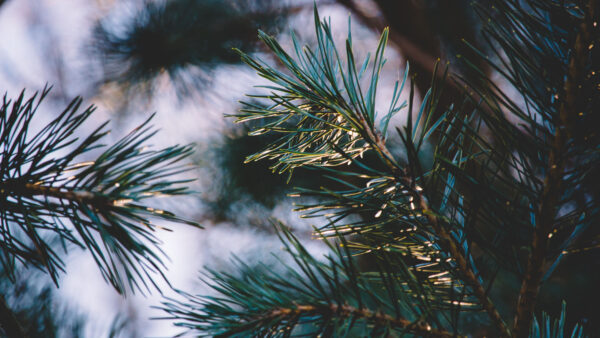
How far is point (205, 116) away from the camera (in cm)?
153

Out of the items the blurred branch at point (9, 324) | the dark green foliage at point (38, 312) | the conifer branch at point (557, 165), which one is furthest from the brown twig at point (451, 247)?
the dark green foliage at point (38, 312)

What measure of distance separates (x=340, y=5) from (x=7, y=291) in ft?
4.00

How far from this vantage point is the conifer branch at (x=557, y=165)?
0.59ft

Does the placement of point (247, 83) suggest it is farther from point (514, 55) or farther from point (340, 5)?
point (514, 55)

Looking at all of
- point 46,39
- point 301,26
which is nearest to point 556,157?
point 301,26

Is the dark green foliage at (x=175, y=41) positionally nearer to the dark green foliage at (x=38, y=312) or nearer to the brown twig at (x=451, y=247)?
the dark green foliage at (x=38, y=312)

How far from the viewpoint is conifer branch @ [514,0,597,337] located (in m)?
0.18

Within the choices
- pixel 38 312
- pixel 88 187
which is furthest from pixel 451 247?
pixel 38 312

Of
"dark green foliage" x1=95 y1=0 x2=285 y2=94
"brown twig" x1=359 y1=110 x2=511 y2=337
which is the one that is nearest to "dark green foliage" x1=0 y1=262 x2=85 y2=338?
"brown twig" x1=359 y1=110 x2=511 y2=337

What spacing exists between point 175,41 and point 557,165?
50.2 inches

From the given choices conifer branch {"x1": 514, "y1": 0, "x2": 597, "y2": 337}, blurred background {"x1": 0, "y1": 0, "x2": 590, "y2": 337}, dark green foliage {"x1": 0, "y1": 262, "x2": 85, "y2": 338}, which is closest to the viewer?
conifer branch {"x1": 514, "y1": 0, "x2": 597, "y2": 337}

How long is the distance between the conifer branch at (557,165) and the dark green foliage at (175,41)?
1.18 meters

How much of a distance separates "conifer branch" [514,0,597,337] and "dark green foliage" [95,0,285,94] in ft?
3.87

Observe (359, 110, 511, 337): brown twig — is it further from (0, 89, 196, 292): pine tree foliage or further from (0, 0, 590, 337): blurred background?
(0, 0, 590, 337): blurred background
